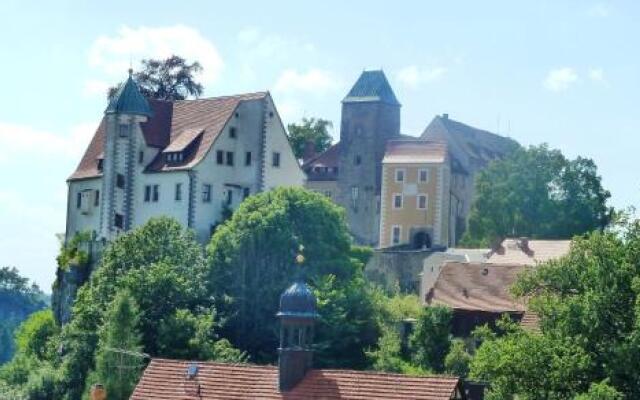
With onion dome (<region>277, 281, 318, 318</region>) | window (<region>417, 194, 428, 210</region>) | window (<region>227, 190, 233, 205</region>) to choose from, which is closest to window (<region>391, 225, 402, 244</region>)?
window (<region>417, 194, 428, 210</region>)

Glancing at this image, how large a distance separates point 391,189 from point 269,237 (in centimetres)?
3077

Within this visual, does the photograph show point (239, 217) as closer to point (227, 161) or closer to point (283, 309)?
point (227, 161)

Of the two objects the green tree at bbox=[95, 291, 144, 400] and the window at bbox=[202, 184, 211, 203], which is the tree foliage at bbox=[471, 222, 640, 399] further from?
the window at bbox=[202, 184, 211, 203]

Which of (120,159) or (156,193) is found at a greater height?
(120,159)

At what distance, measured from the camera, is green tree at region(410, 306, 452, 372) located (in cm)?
A: 6425

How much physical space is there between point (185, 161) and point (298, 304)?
112 ft

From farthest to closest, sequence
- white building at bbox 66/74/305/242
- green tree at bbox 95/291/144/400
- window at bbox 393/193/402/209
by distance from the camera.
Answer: window at bbox 393/193/402/209, white building at bbox 66/74/305/242, green tree at bbox 95/291/144/400

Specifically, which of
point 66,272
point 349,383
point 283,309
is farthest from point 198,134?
point 349,383

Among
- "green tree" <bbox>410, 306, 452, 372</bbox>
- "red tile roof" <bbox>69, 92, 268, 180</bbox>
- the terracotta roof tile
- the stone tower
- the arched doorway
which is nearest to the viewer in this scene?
"green tree" <bbox>410, 306, 452, 372</bbox>

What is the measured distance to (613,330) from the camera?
142 ft

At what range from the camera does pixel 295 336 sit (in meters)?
47.7

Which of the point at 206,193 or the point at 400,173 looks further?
the point at 400,173

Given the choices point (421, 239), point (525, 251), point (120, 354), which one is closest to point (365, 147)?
point (421, 239)

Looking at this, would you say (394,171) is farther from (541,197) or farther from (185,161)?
(185,161)
